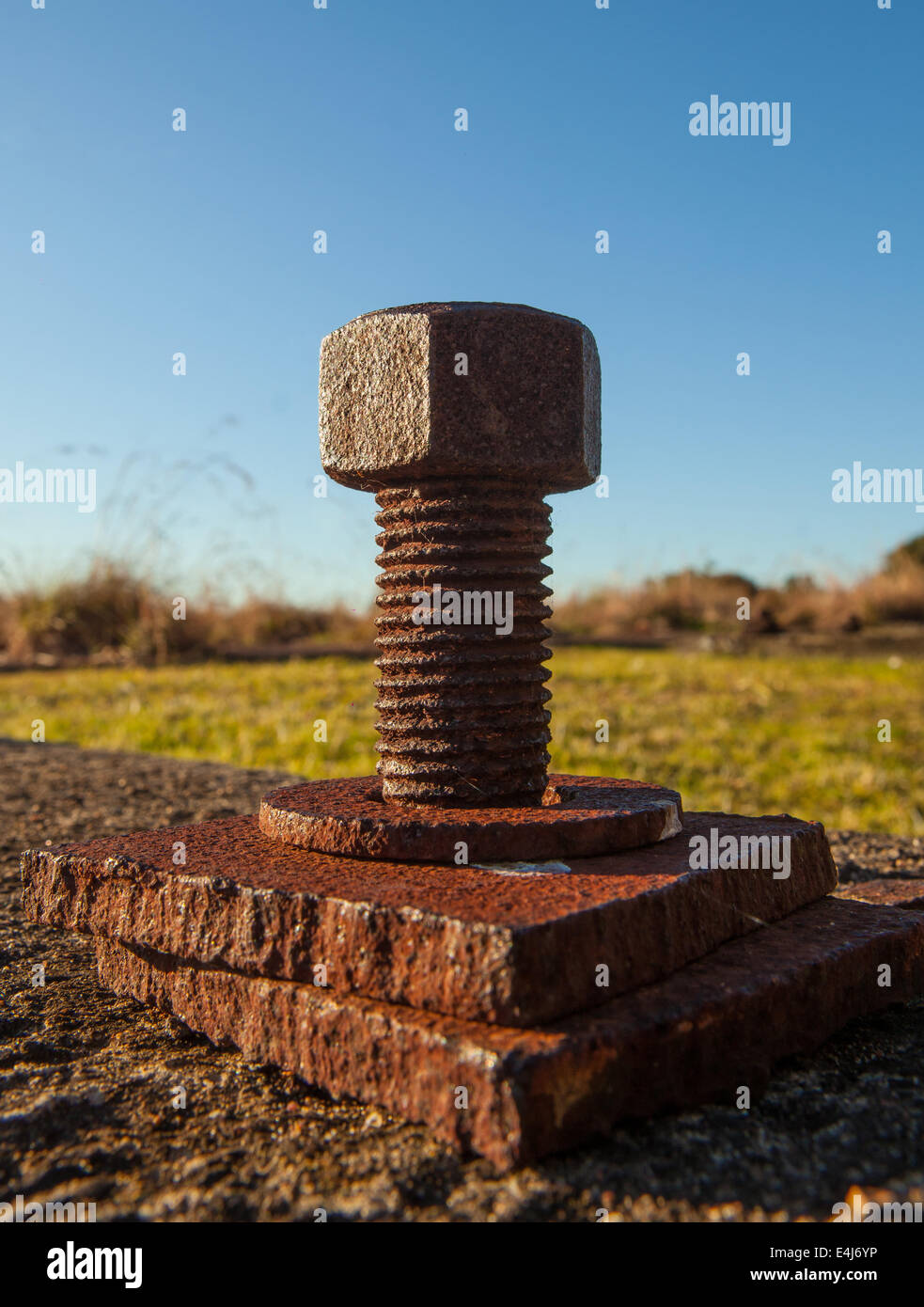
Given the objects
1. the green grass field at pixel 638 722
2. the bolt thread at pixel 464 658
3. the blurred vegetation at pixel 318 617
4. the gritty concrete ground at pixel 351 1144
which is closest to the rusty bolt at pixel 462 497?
the bolt thread at pixel 464 658

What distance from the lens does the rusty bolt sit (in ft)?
6.78

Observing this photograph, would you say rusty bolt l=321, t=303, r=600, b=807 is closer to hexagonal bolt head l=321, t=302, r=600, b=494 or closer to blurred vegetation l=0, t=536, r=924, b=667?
hexagonal bolt head l=321, t=302, r=600, b=494

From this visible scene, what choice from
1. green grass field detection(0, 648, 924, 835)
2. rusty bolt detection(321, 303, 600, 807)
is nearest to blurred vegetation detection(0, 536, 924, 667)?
green grass field detection(0, 648, 924, 835)

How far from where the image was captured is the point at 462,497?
2184 millimetres

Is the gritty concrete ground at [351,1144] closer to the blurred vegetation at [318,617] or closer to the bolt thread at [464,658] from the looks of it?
the bolt thread at [464,658]

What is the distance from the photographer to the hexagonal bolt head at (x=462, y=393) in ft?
6.73

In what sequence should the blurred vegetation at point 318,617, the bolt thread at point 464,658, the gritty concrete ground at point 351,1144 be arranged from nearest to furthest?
1. the gritty concrete ground at point 351,1144
2. the bolt thread at point 464,658
3. the blurred vegetation at point 318,617

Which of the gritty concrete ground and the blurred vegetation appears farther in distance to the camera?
the blurred vegetation

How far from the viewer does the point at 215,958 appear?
5.75 ft

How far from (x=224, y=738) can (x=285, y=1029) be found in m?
4.86

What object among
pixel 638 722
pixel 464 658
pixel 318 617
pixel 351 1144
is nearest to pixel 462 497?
pixel 464 658

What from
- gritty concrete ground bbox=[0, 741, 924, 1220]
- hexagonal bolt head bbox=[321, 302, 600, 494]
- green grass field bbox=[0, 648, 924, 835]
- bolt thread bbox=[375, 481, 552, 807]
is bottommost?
gritty concrete ground bbox=[0, 741, 924, 1220]
